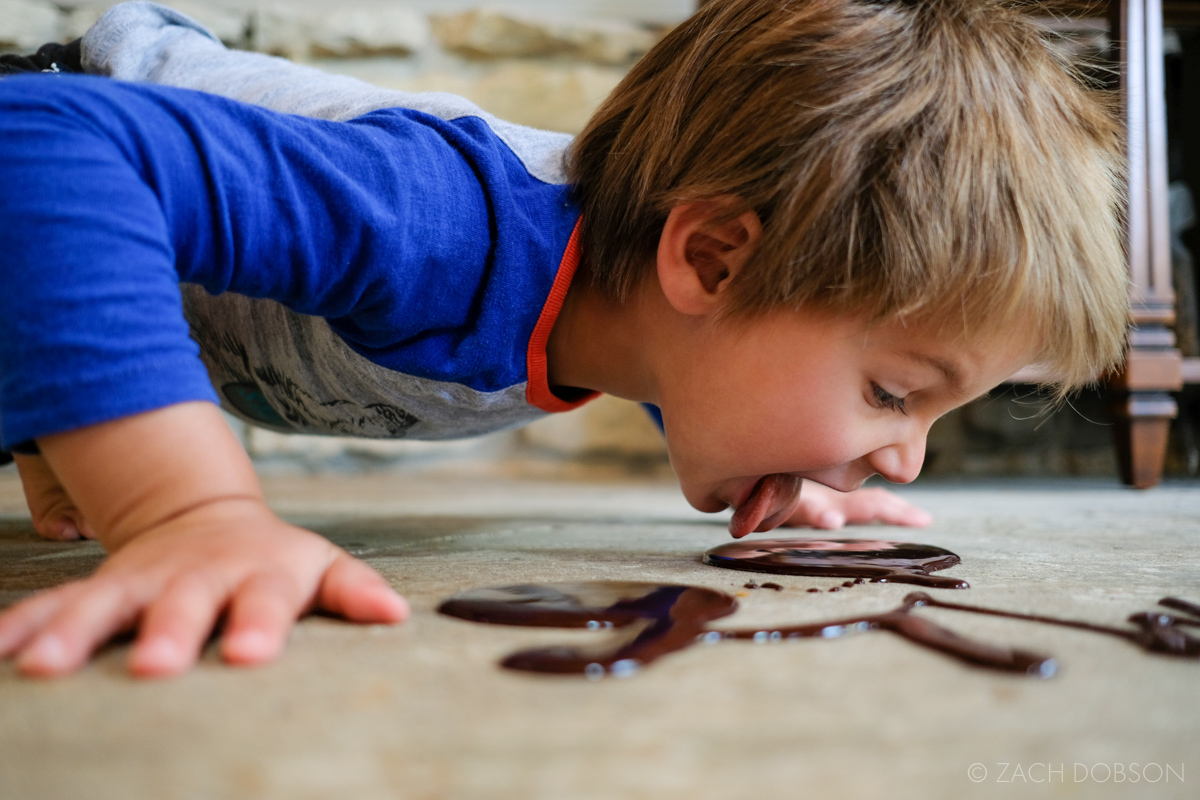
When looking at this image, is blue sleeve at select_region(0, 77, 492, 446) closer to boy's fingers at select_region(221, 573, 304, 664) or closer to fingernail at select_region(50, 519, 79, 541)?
boy's fingers at select_region(221, 573, 304, 664)

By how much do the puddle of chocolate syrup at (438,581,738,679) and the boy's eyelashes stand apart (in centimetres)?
24

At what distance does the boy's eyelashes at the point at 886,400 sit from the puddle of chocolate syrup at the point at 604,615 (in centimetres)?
24

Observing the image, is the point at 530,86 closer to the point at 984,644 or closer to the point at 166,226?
the point at 166,226

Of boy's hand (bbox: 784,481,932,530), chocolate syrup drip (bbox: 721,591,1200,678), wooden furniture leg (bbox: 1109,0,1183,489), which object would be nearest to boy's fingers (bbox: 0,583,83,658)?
chocolate syrup drip (bbox: 721,591,1200,678)

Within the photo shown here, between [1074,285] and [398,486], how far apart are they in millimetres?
1250

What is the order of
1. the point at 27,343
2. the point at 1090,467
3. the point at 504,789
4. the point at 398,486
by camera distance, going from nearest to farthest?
the point at 504,789
the point at 27,343
the point at 398,486
the point at 1090,467

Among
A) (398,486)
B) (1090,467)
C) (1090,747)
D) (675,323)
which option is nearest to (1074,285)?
(675,323)

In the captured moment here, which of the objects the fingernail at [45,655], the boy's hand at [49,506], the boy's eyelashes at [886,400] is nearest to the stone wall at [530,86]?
the boy's hand at [49,506]

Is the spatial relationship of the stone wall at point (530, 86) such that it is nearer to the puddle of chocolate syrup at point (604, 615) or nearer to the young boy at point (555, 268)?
the young boy at point (555, 268)

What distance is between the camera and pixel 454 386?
838mm

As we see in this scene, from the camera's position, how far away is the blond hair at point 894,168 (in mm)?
638

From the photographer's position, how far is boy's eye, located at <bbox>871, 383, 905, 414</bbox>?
68cm

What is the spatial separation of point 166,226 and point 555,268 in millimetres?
303

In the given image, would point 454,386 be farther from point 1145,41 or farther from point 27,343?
point 1145,41
